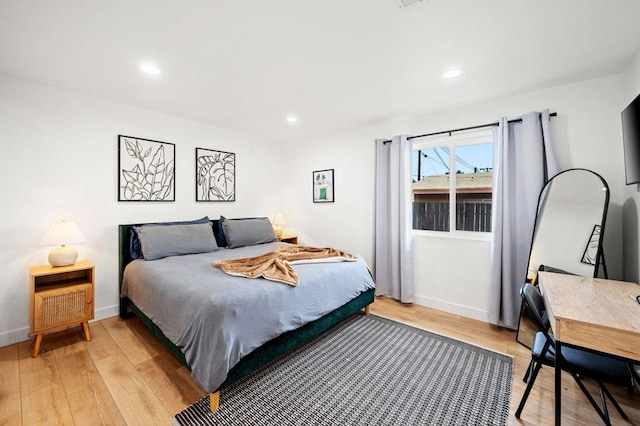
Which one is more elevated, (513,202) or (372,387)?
(513,202)

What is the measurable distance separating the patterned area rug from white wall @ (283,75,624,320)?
34.4 inches

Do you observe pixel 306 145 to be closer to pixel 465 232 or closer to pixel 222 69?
pixel 222 69

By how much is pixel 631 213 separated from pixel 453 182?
1.46 m

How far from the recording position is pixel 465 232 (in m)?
3.16

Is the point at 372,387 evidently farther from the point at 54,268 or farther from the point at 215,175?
the point at 215,175

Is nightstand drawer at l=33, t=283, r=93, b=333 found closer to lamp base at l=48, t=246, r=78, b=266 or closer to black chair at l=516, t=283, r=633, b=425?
lamp base at l=48, t=246, r=78, b=266

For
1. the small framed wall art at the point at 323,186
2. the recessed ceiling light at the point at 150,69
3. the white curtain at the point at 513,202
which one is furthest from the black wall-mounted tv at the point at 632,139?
the recessed ceiling light at the point at 150,69

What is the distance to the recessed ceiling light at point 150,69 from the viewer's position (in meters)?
2.22

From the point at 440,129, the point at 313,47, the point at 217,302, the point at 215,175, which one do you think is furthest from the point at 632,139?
the point at 215,175

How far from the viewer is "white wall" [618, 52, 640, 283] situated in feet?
6.61

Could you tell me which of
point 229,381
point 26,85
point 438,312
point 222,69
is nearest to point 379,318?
point 438,312

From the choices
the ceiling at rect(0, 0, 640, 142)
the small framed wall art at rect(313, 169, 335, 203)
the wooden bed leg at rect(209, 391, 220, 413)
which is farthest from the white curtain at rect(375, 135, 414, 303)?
the wooden bed leg at rect(209, 391, 220, 413)

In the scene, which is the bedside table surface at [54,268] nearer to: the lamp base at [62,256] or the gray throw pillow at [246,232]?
the lamp base at [62,256]

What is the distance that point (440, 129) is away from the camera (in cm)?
322
